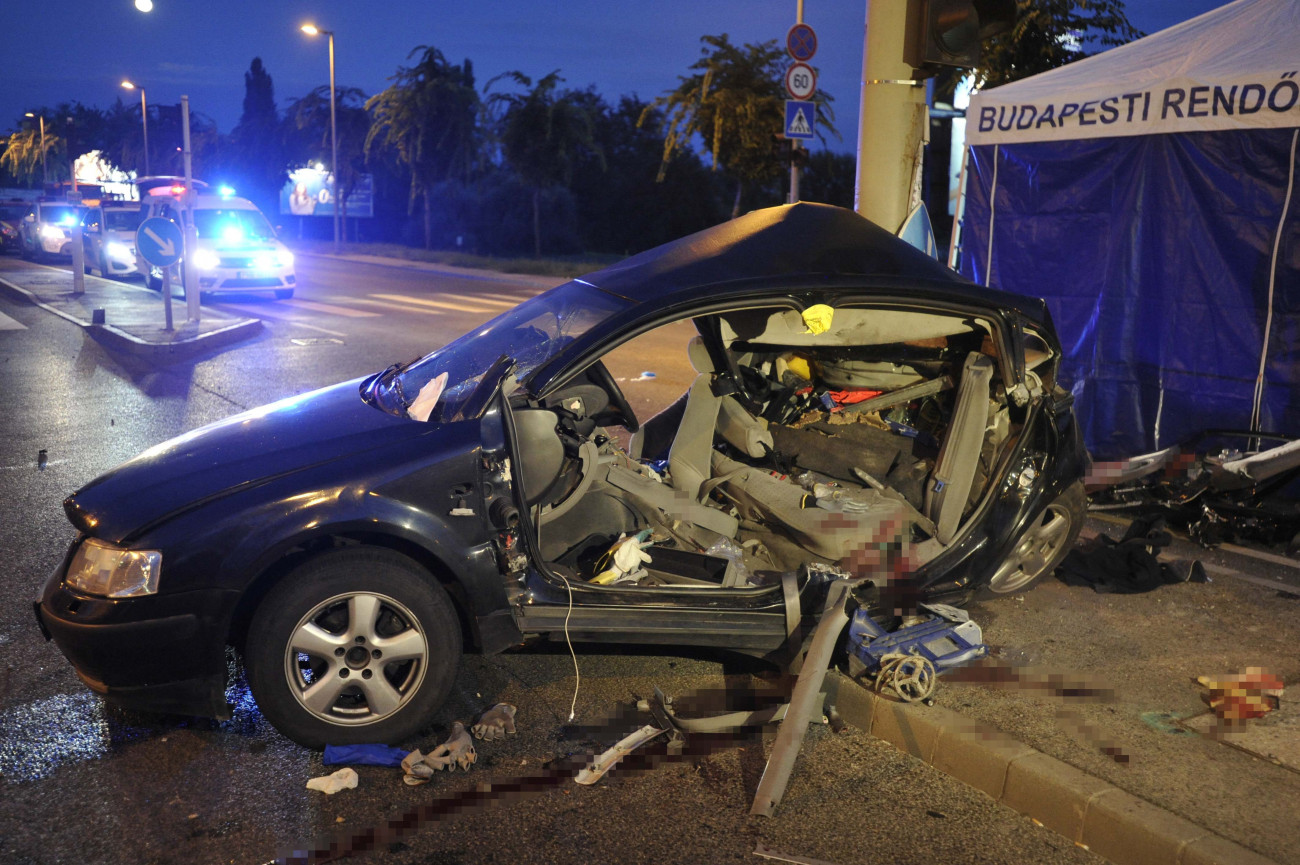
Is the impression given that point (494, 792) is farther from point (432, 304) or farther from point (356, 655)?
point (432, 304)

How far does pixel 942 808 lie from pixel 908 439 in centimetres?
212

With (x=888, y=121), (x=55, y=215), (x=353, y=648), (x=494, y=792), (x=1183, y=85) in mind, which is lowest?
(x=494, y=792)

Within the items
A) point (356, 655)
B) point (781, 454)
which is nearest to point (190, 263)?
point (781, 454)

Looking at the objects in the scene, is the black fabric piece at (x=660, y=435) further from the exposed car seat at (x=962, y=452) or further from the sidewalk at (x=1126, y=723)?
the sidewalk at (x=1126, y=723)

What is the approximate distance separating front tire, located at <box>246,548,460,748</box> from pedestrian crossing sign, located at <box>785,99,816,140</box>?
9344 mm

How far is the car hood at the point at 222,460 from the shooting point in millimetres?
3545

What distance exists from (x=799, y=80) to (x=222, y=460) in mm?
9221

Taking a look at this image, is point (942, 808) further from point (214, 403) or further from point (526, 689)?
point (214, 403)

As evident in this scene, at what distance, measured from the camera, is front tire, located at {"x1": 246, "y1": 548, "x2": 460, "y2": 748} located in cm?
345

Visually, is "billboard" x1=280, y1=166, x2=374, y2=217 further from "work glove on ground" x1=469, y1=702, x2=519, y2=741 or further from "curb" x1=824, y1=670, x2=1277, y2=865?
"curb" x1=824, y1=670, x2=1277, y2=865

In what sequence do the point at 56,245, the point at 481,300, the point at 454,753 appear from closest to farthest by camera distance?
the point at 454,753 < the point at 481,300 < the point at 56,245

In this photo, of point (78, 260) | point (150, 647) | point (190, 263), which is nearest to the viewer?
point (150, 647)

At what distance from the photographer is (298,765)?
3508 millimetres

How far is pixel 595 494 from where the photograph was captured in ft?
14.5
